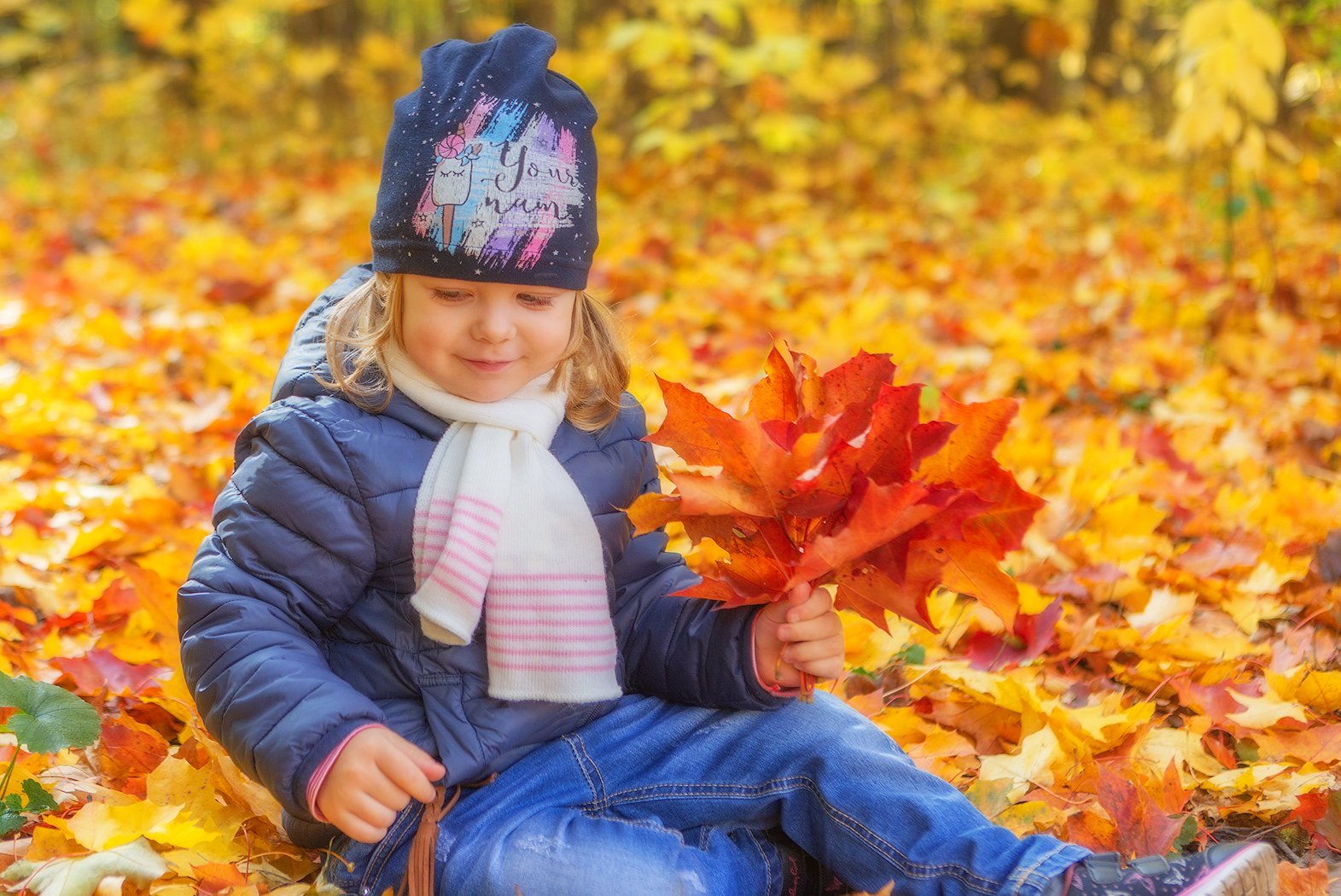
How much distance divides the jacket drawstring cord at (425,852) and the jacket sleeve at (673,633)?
0.35 m

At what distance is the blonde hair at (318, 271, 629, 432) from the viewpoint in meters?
1.62

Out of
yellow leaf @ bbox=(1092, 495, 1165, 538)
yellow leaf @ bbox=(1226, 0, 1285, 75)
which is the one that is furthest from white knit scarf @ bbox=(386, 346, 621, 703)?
yellow leaf @ bbox=(1226, 0, 1285, 75)

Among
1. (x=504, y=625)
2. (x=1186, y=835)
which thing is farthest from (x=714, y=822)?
(x=1186, y=835)

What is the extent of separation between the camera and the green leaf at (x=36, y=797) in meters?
1.56

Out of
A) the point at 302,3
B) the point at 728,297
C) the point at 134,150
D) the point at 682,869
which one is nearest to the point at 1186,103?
the point at 728,297

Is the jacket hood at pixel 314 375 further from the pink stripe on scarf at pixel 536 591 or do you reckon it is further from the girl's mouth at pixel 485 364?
the pink stripe on scarf at pixel 536 591

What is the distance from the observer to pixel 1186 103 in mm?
3805

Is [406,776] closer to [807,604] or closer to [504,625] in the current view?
[504,625]

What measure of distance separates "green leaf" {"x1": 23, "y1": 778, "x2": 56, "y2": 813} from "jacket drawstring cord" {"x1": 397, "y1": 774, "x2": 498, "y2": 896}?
19.5 inches

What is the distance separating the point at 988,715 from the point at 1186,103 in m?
2.67

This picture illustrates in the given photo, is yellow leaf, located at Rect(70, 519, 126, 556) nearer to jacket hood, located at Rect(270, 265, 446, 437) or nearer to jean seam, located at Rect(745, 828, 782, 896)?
jacket hood, located at Rect(270, 265, 446, 437)

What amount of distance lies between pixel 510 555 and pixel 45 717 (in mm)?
626

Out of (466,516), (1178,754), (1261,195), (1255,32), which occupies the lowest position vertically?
(1178,754)

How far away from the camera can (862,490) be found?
1420 mm
